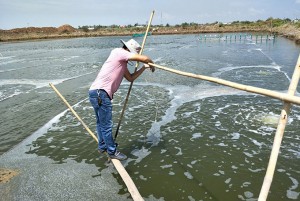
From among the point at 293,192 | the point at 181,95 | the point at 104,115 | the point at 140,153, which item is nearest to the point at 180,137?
the point at 140,153

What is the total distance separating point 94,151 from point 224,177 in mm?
3185

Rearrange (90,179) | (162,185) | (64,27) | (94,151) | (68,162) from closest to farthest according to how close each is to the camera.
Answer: (162,185) → (90,179) → (68,162) → (94,151) → (64,27)

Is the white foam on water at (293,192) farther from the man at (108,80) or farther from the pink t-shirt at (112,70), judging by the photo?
the pink t-shirt at (112,70)

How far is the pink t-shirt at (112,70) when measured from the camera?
209 inches

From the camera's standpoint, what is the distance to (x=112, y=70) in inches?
211

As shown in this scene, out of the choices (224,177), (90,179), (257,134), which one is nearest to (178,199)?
(224,177)

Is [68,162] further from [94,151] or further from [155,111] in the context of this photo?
[155,111]

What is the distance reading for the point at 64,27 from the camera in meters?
130

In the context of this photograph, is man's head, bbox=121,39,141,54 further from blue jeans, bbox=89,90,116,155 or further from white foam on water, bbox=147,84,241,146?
white foam on water, bbox=147,84,241,146

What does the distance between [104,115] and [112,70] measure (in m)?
0.94

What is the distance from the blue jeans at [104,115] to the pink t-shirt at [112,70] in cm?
13

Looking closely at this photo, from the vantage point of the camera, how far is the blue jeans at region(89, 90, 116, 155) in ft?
17.9

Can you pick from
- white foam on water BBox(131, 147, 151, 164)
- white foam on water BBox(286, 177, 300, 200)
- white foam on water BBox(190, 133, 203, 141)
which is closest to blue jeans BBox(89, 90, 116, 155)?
white foam on water BBox(131, 147, 151, 164)

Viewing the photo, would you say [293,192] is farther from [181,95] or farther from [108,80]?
[181,95]
